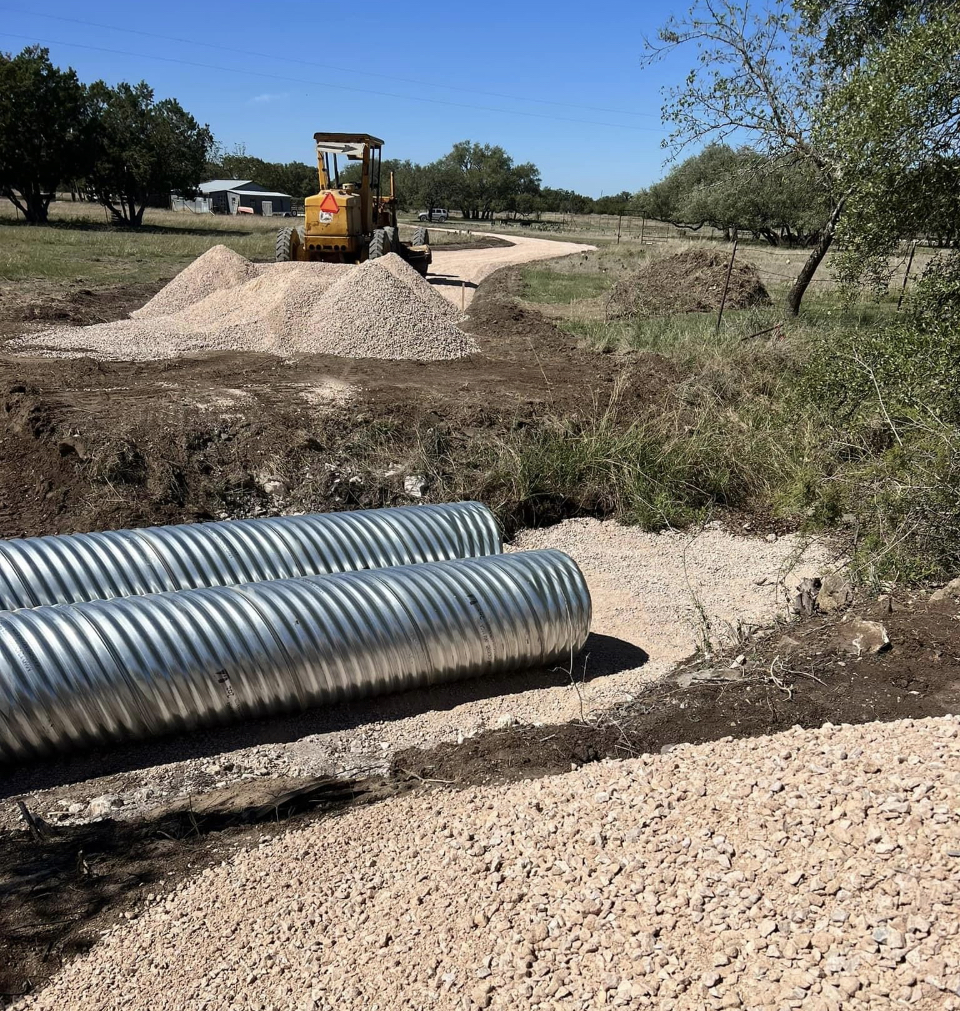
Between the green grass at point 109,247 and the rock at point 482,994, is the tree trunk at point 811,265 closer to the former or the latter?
the rock at point 482,994

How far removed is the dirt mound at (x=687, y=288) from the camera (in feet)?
60.8

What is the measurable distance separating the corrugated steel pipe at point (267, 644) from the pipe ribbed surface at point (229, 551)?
618 millimetres

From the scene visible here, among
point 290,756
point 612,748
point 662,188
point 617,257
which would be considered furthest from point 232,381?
point 662,188

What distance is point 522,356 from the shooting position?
13.0m

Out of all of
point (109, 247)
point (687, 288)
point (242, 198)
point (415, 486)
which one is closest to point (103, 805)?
point (415, 486)

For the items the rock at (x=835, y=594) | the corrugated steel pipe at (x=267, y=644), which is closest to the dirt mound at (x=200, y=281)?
the corrugated steel pipe at (x=267, y=644)

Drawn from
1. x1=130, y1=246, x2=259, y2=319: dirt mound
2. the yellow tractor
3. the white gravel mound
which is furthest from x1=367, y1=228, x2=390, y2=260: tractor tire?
the white gravel mound

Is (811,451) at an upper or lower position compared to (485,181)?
lower

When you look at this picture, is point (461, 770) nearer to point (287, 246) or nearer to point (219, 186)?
point (287, 246)

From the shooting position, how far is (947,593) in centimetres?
551

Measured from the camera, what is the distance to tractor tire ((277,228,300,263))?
56.9ft

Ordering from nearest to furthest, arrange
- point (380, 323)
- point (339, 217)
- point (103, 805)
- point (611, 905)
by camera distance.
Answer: point (611, 905), point (103, 805), point (380, 323), point (339, 217)

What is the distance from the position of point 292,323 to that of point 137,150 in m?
33.3

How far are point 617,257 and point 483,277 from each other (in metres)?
7.93
